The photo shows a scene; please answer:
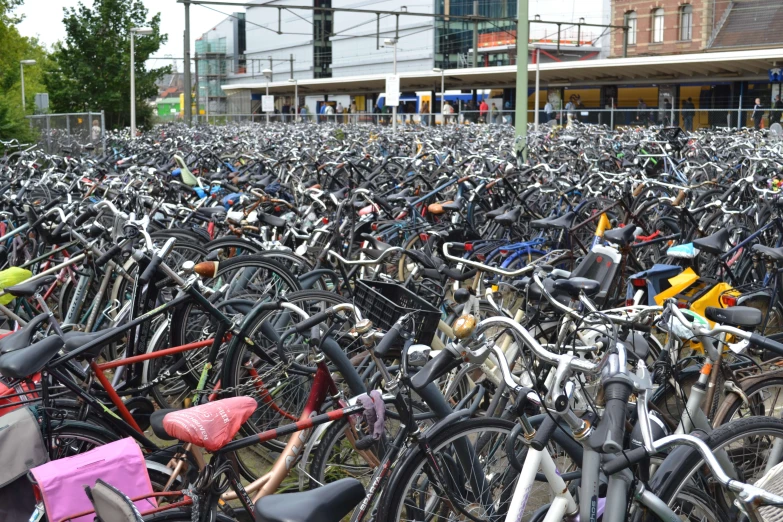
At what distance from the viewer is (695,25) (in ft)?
159

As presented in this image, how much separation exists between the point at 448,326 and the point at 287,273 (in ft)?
3.85

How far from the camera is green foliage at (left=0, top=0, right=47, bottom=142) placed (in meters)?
17.9

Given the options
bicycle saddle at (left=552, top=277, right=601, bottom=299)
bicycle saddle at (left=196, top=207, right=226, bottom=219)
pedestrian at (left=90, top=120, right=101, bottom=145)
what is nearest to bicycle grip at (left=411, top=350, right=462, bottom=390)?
bicycle saddle at (left=552, top=277, right=601, bottom=299)

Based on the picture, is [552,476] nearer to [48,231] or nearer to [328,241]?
[328,241]

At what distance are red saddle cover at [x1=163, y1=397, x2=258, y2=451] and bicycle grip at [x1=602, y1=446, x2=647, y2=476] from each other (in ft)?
3.29

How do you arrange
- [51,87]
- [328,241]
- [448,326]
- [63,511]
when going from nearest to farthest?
[63,511]
[448,326]
[328,241]
[51,87]

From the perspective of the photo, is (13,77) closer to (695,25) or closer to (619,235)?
(619,235)

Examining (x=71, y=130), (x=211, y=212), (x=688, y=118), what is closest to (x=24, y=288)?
(x=211, y=212)

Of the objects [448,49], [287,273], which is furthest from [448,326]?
[448,49]

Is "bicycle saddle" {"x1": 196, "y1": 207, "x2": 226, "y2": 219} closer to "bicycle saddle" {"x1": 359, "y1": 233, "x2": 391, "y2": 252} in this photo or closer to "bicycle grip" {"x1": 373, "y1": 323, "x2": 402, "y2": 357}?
"bicycle saddle" {"x1": 359, "y1": 233, "x2": 391, "y2": 252}

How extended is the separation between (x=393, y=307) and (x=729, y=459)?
1.40m

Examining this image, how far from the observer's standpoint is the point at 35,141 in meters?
18.0

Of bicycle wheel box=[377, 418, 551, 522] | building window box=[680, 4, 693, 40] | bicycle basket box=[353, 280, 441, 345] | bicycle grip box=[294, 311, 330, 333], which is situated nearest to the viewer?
bicycle wheel box=[377, 418, 551, 522]

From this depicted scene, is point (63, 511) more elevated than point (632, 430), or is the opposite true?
point (632, 430)
